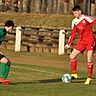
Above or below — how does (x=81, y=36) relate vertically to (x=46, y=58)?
above

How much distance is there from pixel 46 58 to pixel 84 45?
38.6 ft

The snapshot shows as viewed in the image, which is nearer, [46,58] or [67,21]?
[46,58]

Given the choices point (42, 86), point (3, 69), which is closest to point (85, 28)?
point (42, 86)

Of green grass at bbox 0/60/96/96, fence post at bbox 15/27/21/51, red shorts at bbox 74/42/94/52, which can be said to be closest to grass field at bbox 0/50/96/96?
green grass at bbox 0/60/96/96

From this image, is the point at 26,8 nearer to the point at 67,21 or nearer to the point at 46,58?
the point at 67,21

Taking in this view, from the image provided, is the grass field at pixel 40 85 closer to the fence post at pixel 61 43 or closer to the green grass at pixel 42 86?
the green grass at pixel 42 86

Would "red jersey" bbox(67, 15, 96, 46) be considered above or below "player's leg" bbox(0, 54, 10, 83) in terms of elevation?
above

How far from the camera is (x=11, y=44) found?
32625 millimetres

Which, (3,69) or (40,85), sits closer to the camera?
(3,69)

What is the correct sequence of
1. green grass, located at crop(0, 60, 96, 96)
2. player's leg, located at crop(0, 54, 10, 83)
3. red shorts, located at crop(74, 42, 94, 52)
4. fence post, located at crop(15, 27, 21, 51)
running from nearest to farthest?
green grass, located at crop(0, 60, 96, 96) < player's leg, located at crop(0, 54, 10, 83) < red shorts, located at crop(74, 42, 94, 52) < fence post, located at crop(15, 27, 21, 51)

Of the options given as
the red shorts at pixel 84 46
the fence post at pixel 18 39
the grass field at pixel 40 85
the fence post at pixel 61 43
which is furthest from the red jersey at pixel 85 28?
the fence post at pixel 18 39

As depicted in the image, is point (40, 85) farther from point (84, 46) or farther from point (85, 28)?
point (85, 28)

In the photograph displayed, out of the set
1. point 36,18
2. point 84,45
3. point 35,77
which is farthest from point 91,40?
point 36,18

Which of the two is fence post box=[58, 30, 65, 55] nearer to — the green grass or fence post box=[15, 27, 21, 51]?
fence post box=[15, 27, 21, 51]
